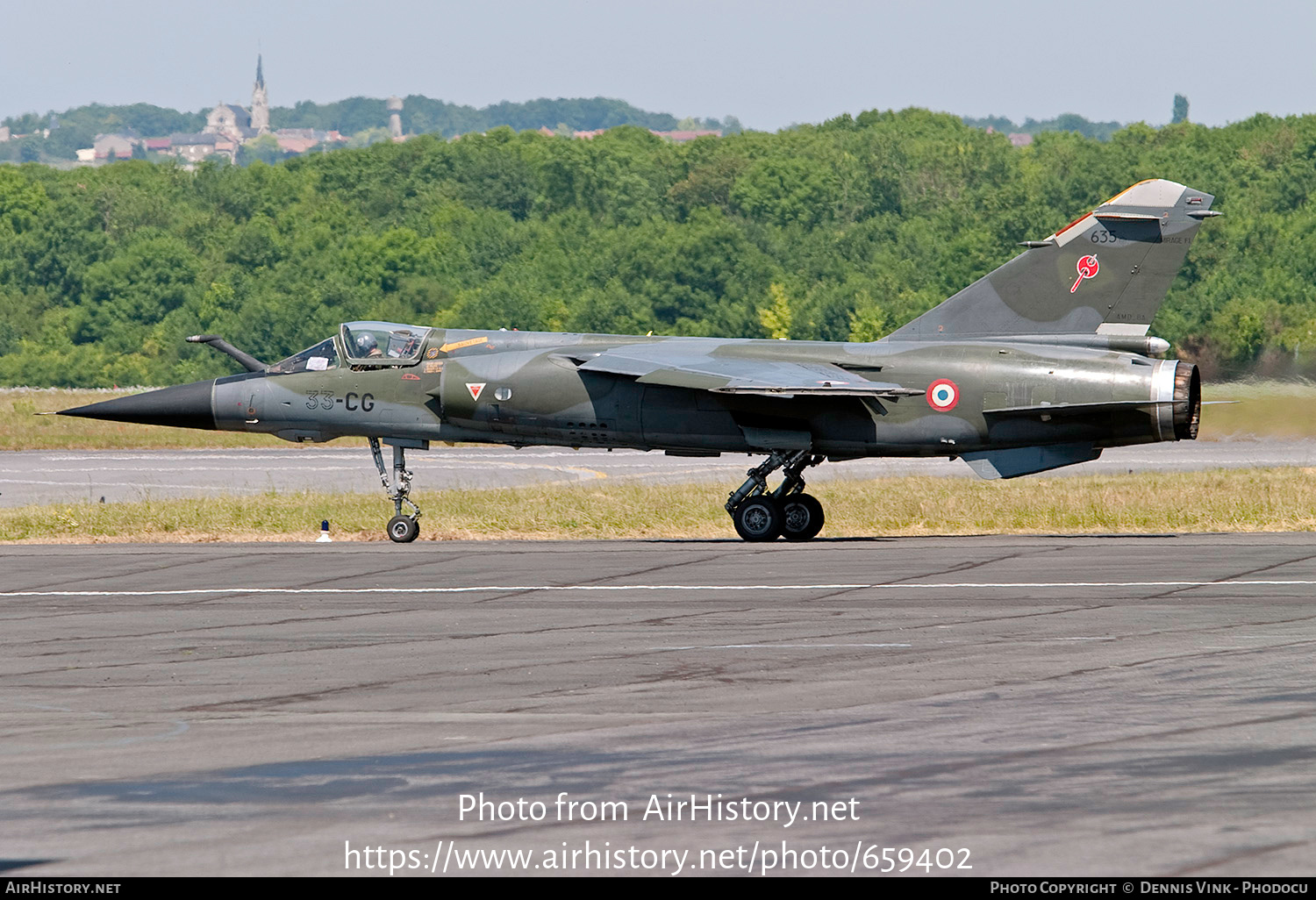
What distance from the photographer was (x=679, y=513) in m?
25.6

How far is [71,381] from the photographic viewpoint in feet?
317

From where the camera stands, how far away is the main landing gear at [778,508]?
2186cm

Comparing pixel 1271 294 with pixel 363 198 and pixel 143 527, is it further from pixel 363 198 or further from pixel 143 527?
pixel 363 198

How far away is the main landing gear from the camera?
21.9 metres

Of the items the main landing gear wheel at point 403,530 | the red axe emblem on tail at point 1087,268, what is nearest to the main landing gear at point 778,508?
the red axe emblem on tail at point 1087,268

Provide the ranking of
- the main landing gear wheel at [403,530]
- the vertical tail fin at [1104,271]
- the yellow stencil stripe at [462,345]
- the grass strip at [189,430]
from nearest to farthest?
the vertical tail fin at [1104,271] < the main landing gear wheel at [403,530] < the yellow stencil stripe at [462,345] < the grass strip at [189,430]

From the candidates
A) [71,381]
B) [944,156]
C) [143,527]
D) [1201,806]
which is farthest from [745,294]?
[1201,806]

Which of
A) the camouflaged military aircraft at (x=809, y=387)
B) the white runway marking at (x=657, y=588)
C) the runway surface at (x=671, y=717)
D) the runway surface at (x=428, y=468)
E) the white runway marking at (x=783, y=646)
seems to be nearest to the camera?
the runway surface at (x=671, y=717)

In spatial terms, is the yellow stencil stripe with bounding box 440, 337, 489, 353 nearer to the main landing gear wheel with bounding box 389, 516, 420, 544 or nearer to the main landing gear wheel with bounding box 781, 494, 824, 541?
the main landing gear wheel with bounding box 389, 516, 420, 544

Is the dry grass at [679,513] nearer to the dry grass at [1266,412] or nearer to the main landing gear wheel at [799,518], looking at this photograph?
the dry grass at [1266,412]

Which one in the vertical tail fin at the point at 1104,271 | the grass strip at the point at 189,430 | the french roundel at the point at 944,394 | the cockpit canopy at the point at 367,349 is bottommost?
the grass strip at the point at 189,430

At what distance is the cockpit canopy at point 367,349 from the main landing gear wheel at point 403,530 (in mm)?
2236

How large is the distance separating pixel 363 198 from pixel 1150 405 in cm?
11022
